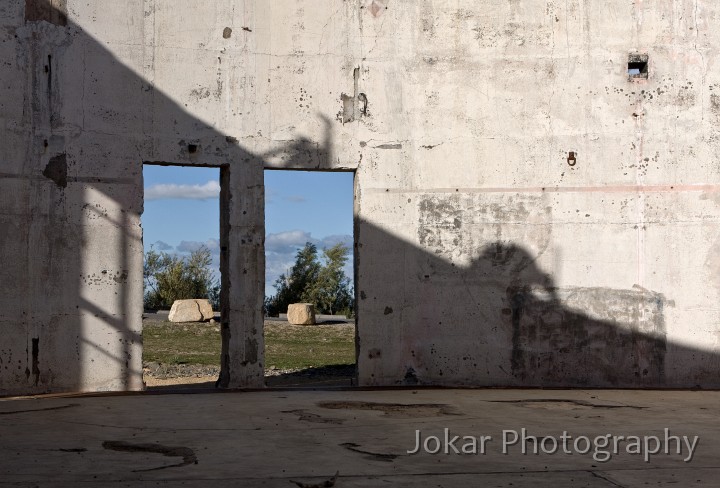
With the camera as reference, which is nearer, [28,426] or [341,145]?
[28,426]

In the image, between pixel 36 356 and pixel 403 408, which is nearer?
pixel 403 408

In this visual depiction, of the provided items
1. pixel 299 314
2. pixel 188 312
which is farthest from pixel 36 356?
pixel 299 314

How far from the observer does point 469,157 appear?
36.4 feet

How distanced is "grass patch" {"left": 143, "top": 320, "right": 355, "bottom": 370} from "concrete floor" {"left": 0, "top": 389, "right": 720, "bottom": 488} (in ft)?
19.9

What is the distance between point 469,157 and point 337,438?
531 cm

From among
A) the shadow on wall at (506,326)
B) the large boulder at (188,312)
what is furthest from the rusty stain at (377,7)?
the large boulder at (188,312)

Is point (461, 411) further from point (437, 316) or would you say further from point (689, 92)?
point (689, 92)

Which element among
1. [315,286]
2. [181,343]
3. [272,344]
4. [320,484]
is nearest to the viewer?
[320,484]

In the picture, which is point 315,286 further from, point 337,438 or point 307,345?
point 337,438

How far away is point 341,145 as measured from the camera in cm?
1099

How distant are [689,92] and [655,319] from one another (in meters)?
2.85

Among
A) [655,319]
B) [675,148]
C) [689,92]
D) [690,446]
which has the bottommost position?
[690,446]

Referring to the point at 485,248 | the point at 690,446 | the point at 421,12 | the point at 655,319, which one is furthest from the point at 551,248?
the point at 690,446

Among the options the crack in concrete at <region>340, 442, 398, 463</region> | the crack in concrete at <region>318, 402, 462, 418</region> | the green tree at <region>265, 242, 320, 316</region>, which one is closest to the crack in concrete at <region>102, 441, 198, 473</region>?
the crack in concrete at <region>340, 442, 398, 463</region>
